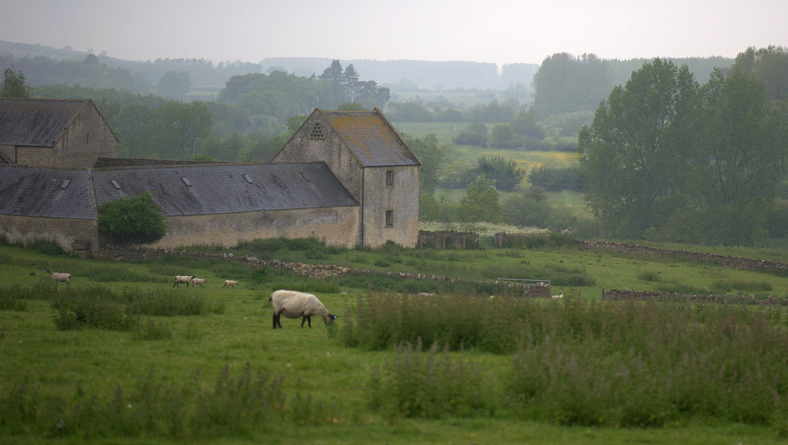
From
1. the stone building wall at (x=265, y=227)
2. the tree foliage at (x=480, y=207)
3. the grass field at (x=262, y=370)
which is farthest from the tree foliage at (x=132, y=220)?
the tree foliage at (x=480, y=207)

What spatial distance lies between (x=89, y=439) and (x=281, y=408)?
2.42 metres

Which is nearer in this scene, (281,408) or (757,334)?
(281,408)

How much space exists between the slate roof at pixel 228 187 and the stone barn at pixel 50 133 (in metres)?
14.1

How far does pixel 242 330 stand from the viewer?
1628 centimetres

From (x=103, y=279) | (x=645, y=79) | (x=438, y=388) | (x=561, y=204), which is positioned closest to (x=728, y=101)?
(x=645, y=79)

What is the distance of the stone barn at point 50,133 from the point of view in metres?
50.3

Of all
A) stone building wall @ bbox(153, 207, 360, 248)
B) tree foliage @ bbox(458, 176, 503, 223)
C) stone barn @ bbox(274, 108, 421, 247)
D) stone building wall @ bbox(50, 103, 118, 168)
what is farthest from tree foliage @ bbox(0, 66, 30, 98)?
tree foliage @ bbox(458, 176, 503, 223)

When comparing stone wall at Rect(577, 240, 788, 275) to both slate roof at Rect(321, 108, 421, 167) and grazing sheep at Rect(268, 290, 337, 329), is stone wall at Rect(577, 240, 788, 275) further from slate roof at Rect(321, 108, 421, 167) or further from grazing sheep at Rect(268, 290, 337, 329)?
grazing sheep at Rect(268, 290, 337, 329)

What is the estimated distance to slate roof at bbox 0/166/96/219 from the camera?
35.2 metres

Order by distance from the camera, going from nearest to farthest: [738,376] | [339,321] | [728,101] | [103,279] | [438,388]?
1. [438,388]
2. [738,376]
3. [339,321]
4. [103,279]
5. [728,101]

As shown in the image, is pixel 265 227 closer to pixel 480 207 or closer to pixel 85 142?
pixel 85 142

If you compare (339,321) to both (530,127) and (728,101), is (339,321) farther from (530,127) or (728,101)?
(530,127)

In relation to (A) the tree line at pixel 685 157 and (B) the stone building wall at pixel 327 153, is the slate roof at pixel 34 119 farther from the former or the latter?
(A) the tree line at pixel 685 157

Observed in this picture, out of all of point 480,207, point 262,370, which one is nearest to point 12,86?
point 480,207
